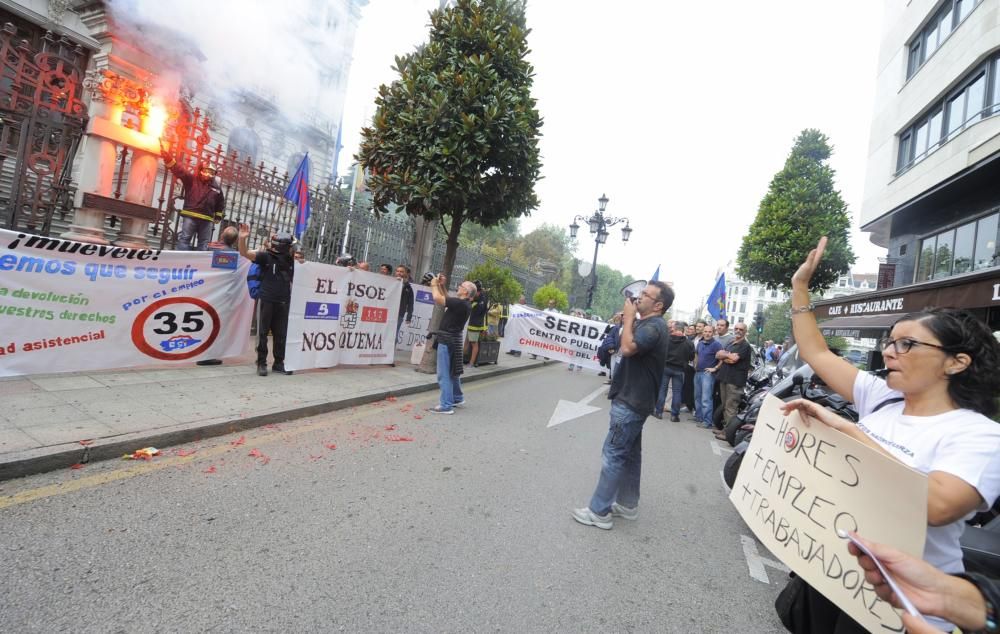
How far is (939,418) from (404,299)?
28.3 ft

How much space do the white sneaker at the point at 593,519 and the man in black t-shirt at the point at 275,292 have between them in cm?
463

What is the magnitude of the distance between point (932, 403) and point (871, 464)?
387 mm

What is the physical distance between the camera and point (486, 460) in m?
4.70

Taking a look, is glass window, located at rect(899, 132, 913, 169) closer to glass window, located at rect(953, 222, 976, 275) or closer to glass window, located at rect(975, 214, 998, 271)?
glass window, located at rect(953, 222, 976, 275)

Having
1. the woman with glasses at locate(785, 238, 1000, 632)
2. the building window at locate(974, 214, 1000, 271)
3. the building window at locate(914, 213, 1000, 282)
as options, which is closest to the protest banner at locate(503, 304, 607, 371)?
the building window at locate(974, 214, 1000, 271)

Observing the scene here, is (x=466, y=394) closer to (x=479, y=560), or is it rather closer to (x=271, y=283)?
(x=271, y=283)

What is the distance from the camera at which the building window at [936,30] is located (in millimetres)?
13531

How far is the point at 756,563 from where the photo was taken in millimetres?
3457

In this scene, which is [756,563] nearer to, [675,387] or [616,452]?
[616,452]

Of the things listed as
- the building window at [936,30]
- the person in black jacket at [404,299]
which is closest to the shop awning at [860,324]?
the person in black jacket at [404,299]

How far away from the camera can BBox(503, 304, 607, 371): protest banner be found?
44.2 ft

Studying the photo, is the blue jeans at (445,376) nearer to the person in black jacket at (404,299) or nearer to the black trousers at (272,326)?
the black trousers at (272,326)

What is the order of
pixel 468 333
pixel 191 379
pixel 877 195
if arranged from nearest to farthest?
pixel 191 379 → pixel 468 333 → pixel 877 195

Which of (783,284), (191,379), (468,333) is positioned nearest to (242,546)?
(191,379)
